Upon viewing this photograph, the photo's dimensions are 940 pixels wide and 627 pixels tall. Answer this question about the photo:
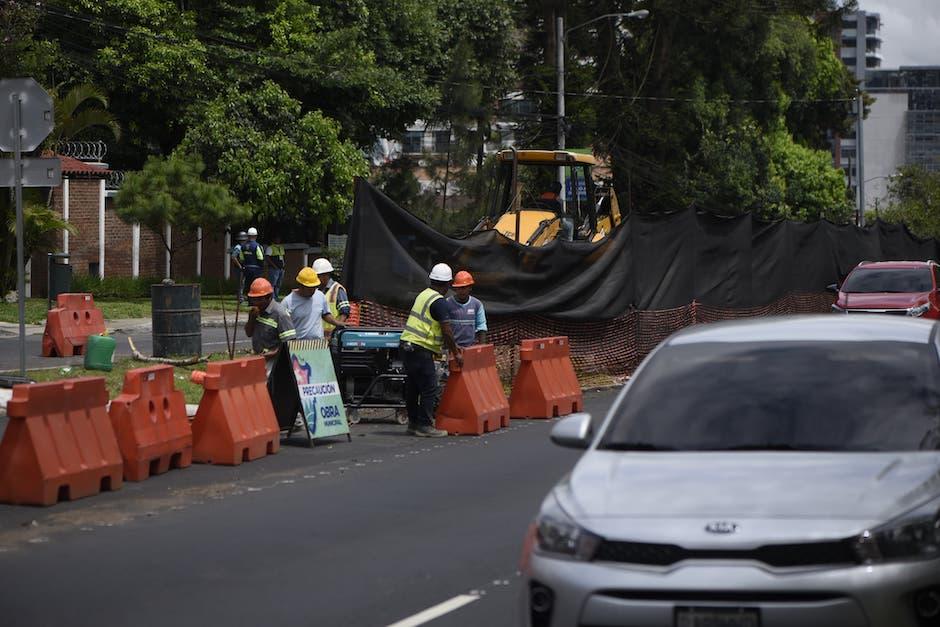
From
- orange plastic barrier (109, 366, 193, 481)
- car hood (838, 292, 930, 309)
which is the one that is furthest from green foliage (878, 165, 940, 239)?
orange plastic barrier (109, 366, 193, 481)

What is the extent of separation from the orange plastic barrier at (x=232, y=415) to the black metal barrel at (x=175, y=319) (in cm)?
815

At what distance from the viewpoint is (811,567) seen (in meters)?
5.67

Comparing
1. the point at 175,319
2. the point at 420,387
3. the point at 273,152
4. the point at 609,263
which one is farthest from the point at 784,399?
the point at 273,152

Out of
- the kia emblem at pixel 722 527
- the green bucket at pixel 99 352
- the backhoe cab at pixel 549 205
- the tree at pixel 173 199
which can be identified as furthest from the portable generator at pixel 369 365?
the tree at pixel 173 199

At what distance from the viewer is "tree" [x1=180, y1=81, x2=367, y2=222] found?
4262cm

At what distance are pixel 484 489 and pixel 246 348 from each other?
14512 millimetres

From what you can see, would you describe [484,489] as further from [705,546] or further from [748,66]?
[748,66]

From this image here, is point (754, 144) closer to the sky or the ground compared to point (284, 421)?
closer to the sky

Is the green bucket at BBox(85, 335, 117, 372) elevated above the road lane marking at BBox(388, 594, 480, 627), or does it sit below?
above

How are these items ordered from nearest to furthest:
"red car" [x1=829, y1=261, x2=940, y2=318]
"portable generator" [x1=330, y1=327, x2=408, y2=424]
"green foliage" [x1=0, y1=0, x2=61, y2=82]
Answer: "portable generator" [x1=330, y1=327, x2=408, y2=424] < "red car" [x1=829, y1=261, x2=940, y2=318] < "green foliage" [x1=0, y1=0, x2=61, y2=82]

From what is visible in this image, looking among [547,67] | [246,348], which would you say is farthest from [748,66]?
[246,348]

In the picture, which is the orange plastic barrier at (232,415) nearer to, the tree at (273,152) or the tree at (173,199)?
the tree at (173,199)

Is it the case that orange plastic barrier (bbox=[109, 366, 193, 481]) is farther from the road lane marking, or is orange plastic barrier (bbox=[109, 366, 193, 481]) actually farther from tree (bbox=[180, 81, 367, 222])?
tree (bbox=[180, 81, 367, 222])

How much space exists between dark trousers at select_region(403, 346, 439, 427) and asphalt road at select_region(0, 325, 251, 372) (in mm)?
7803
